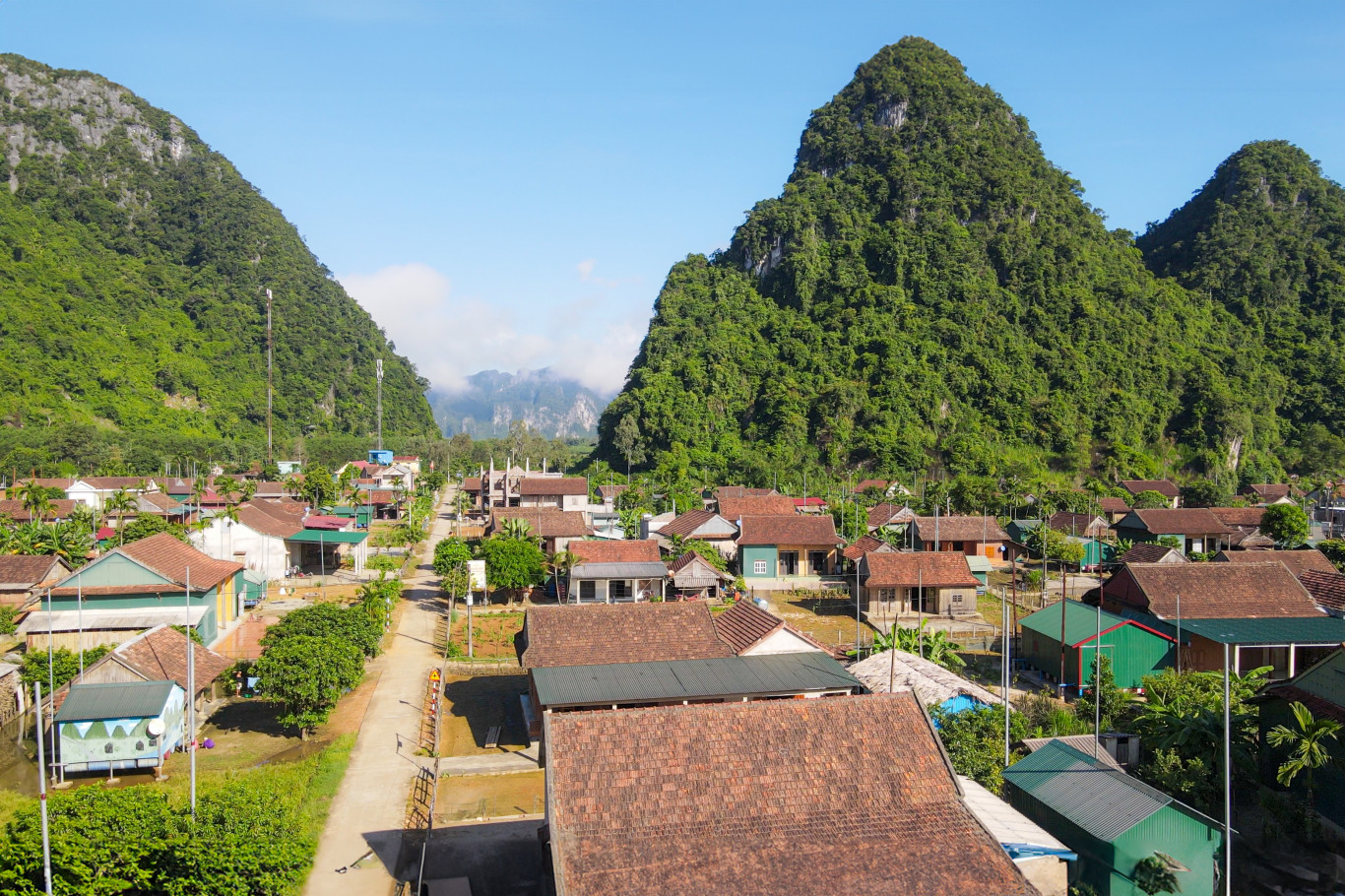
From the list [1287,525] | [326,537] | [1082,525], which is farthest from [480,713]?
[1287,525]

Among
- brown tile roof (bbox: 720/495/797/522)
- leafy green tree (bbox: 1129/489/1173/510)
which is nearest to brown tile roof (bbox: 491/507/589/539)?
brown tile roof (bbox: 720/495/797/522)

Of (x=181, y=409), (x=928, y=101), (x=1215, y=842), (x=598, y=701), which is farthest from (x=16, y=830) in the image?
(x=928, y=101)

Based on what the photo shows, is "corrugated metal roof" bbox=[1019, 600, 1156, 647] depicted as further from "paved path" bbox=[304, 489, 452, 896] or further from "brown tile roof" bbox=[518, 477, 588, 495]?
"brown tile roof" bbox=[518, 477, 588, 495]

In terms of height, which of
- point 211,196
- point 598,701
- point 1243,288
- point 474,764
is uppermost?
point 211,196

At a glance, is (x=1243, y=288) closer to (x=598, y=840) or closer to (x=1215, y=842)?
(x=1215, y=842)

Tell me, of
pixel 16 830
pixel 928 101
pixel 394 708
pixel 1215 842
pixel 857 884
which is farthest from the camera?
pixel 928 101

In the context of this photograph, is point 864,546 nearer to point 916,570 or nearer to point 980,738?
point 916,570

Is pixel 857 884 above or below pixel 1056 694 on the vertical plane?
above
